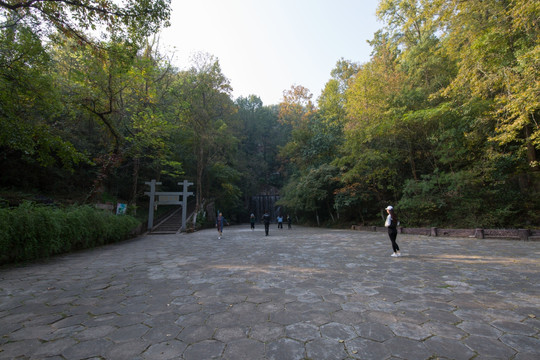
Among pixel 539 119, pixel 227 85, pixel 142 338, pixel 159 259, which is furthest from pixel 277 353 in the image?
pixel 227 85

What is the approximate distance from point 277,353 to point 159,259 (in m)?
5.53

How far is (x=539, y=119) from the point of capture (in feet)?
A: 32.0

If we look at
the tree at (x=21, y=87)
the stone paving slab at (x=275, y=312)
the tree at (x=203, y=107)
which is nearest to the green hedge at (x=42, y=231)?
the stone paving slab at (x=275, y=312)

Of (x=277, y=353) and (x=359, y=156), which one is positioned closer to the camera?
(x=277, y=353)

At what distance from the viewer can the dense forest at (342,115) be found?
7098 mm

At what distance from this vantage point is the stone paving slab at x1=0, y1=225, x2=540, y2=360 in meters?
2.03

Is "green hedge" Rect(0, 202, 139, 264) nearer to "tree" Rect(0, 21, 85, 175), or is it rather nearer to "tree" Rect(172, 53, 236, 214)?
"tree" Rect(0, 21, 85, 175)

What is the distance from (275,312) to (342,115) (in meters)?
20.4

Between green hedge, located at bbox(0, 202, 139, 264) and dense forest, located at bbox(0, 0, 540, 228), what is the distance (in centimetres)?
245

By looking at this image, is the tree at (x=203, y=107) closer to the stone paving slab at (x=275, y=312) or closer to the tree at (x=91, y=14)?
the tree at (x=91, y=14)

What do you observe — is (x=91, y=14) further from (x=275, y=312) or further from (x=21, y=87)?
(x=275, y=312)

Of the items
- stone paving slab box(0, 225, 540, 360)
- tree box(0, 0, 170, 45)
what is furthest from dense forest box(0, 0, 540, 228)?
stone paving slab box(0, 225, 540, 360)

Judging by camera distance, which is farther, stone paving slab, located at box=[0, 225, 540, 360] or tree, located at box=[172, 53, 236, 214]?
tree, located at box=[172, 53, 236, 214]

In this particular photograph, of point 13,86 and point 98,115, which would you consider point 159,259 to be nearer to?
point 13,86
